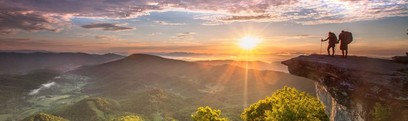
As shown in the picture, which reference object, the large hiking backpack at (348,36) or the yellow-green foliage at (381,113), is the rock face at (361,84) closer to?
the yellow-green foliage at (381,113)

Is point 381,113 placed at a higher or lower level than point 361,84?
lower

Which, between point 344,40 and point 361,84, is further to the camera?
point 344,40

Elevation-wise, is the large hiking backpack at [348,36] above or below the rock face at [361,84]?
above

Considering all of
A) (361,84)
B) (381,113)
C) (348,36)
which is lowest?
(381,113)

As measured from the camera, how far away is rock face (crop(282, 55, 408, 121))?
30.5 metres

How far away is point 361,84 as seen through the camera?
32781 millimetres

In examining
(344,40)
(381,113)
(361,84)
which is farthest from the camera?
(344,40)

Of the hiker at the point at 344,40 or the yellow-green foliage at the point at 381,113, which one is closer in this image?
the yellow-green foliage at the point at 381,113

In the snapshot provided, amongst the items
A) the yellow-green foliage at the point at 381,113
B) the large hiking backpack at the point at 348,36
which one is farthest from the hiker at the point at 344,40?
the yellow-green foliage at the point at 381,113

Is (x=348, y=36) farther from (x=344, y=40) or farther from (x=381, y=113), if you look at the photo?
(x=381, y=113)

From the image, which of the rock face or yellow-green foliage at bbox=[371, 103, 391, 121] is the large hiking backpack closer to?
the rock face

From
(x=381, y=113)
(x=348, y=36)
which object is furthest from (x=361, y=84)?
(x=348, y=36)

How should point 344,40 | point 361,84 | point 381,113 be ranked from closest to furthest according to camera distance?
point 381,113, point 361,84, point 344,40

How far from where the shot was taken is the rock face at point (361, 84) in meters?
30.5
